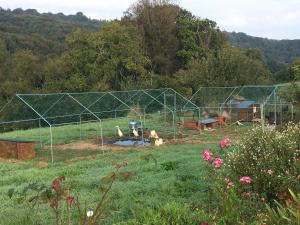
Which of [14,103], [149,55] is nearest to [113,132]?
[14,103]

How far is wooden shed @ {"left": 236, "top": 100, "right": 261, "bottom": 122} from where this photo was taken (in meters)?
27.4

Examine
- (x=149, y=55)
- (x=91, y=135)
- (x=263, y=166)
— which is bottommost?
(x=91, y=135)

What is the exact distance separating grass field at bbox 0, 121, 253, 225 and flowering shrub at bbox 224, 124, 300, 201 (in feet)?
2.85

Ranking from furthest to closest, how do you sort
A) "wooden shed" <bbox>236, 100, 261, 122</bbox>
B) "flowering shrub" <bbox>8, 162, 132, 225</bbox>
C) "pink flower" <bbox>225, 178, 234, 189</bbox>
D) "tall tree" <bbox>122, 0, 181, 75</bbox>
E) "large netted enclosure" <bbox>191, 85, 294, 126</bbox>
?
"tall tree" <bbox>122, 0, 181, 75</bbox>
"wooden shed" <bbox>236, 100, 261, 122</bbox>
"large netted enclosure" <bbox>191, 85, 294, 126</bbox>
"pink flower" <bbox>225, 178, 234, 189</bbox>
"flowering shrub" <bbox>8, 162, 132, 225</bbox>

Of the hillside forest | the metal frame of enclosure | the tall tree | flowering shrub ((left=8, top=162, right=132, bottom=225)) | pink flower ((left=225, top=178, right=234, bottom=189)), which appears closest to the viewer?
flowering shrub ((left=8, top=162, right=132, bottom=225))

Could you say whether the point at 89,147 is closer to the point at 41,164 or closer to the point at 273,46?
the point at 41,164

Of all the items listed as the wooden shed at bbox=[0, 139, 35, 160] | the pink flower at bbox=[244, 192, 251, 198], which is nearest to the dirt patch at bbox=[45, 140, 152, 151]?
the wooden shed at bbox=[0, 139, 35, 160]

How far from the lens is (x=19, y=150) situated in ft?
55.4

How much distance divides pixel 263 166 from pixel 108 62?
119ft

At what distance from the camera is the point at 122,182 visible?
9656 mm

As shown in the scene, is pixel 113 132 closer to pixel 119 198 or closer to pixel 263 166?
pixel 119 198

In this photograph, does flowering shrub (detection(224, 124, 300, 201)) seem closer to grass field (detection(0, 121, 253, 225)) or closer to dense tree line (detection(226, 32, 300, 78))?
grass field (detection(0, 121, 253, 225))

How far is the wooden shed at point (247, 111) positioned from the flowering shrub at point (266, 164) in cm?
2045

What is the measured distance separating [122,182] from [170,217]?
4553 mm
